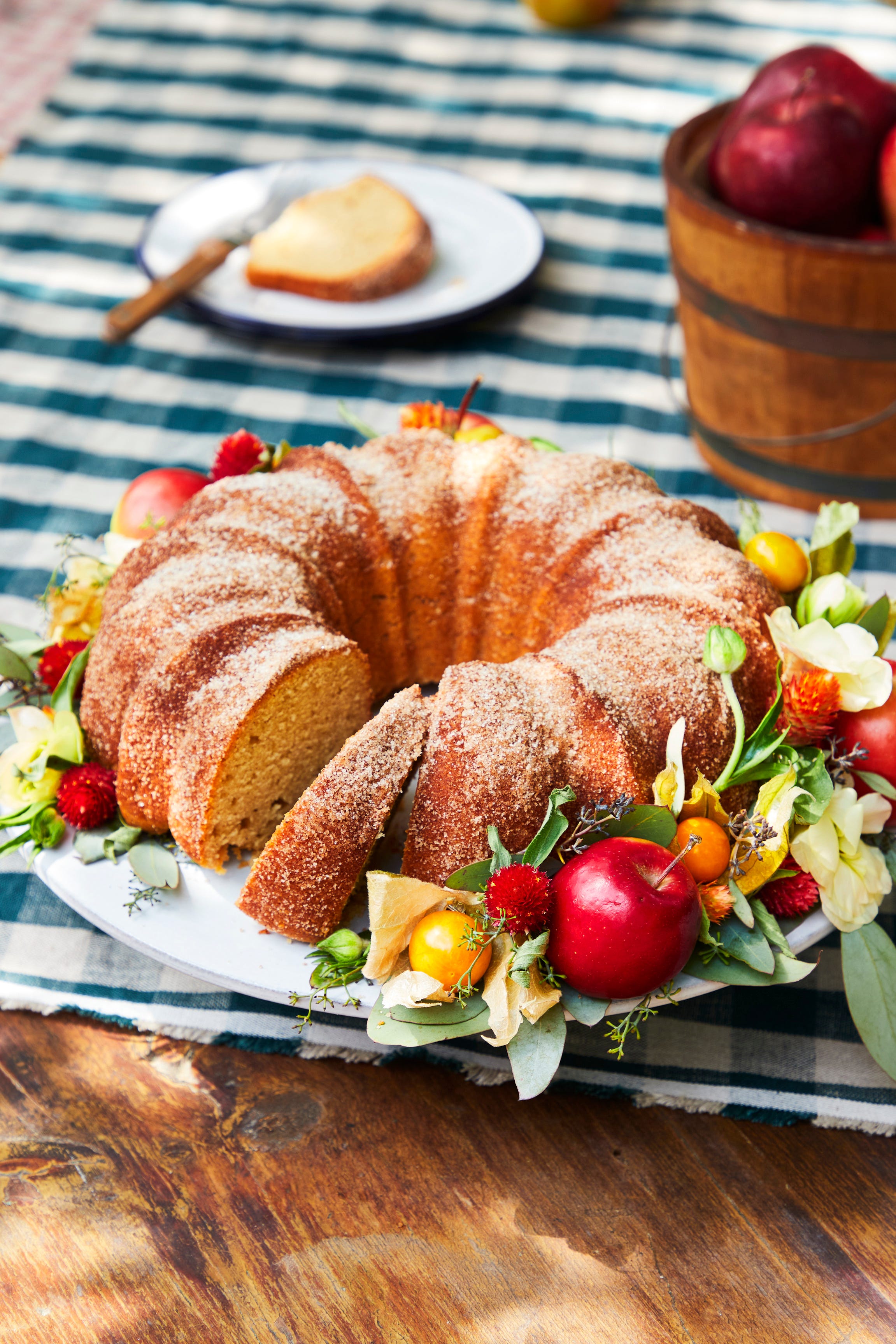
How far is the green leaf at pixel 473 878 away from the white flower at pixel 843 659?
44 centimetres

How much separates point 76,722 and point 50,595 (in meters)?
0.27

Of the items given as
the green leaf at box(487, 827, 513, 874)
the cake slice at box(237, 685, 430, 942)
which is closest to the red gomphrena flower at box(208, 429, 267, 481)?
the cake slice at box(237, 685, 430, 942)

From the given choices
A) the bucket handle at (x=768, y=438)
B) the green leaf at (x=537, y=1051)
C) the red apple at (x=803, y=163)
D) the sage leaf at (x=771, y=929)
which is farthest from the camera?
the bucket handle at (x=768, y=438)

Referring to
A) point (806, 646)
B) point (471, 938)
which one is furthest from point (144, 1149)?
point (806, 646)

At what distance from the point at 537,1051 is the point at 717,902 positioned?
23 cm

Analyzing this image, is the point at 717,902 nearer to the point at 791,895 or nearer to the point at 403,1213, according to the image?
the point at 791,895

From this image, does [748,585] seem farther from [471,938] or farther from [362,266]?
[362,266]

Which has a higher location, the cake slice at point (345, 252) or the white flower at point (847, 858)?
the cake slice at point (345, 252)

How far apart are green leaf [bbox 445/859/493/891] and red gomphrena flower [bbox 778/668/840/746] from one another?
0.38 meters

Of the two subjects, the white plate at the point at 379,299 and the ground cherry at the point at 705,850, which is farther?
the white plate at the point at 379,299

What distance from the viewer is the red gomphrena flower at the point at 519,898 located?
113cm

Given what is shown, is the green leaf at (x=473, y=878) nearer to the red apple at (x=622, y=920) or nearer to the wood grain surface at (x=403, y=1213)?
the red apple at (x=622, y=920)

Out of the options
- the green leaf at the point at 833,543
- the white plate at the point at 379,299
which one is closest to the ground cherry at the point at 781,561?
the green leaf at the point at 833,543

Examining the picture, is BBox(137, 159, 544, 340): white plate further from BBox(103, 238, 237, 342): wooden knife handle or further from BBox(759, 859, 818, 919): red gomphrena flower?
BBox(759, 859, 818, 919): red gomphrena flower
